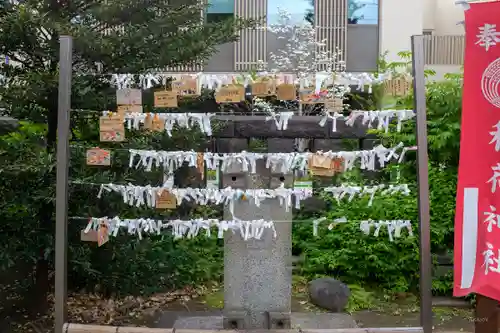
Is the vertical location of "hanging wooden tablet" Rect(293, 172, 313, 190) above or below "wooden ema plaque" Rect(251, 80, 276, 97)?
below

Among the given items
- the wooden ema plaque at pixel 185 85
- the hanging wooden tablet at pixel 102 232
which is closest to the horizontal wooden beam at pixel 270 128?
the wooden ema plaque at pixel 185 85

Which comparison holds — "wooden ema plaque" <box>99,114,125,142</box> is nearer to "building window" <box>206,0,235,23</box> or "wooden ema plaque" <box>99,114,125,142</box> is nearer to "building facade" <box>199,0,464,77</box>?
"building facade" <box>199,0,464,77</box>

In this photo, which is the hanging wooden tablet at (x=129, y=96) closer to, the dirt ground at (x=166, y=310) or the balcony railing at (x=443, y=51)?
the dirt ground at (x=166, y=310)

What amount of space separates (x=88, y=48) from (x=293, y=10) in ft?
27.4

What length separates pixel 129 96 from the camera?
4367 mm

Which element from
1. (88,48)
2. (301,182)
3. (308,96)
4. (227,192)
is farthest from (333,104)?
(88,48)

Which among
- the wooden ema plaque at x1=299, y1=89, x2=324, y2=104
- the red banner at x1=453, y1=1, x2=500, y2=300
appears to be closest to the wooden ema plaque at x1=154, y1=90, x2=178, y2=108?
the wooden ema plaque at x1=299, y1=89, x2=324, y2=104

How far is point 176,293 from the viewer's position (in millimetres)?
7152

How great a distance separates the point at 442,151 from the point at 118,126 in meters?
4.67

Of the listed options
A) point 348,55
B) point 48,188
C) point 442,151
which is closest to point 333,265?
point 442,151

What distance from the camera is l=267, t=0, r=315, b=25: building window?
1268 cm

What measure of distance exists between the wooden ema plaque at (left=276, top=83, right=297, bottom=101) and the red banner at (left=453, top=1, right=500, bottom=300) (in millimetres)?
1226

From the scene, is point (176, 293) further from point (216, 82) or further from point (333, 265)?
point (216, 82)

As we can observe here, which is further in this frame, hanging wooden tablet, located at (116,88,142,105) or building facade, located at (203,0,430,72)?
building facade, located at (203,0,430,72)
